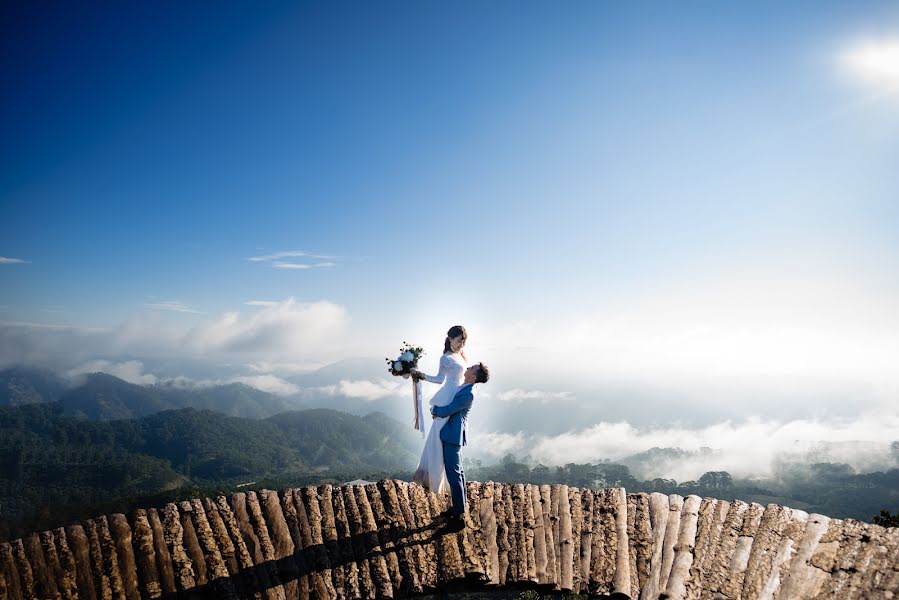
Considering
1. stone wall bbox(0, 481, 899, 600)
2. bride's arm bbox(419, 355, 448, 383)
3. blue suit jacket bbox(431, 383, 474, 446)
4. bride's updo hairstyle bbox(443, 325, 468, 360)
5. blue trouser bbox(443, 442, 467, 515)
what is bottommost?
stone wall bbox(0, 481, 899, 600)

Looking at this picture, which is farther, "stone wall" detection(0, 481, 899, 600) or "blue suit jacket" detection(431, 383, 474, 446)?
"blue suit jacket" detection(431, 383, 474, 446)

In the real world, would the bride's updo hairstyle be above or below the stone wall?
above

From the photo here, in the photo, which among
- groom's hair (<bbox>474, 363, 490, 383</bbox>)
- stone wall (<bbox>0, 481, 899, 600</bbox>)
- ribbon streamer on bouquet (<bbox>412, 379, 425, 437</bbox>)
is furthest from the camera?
ribbon streamer on bouquet (<bbox>412, 379, 425, 437</bbox>)

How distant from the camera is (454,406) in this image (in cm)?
776

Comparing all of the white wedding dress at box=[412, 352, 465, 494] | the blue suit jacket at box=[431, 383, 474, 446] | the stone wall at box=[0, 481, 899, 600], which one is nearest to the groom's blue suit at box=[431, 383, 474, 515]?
the blue suit jacket at box=[431, 383, 474, 446]

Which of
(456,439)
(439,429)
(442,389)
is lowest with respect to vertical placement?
(456,439)

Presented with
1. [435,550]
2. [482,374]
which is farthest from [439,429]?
[435,550]

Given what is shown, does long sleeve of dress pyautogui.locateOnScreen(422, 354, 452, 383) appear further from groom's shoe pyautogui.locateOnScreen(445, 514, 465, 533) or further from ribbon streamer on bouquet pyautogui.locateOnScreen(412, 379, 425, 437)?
groom's shoe pyautogui.locateOnScreen(445, 514, 465, 533)

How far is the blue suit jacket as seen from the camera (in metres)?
7.76

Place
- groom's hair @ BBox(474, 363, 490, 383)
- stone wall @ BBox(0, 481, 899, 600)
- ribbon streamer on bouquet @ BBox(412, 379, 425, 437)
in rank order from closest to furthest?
stone wall @ BBox(0, 481, 899, 600)
groom's hair @ BBox(474, 363, 490, 383)
ribbon streamer on bouquet @ BBox(412, 379, 425, 437)

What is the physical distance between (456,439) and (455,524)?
135cm

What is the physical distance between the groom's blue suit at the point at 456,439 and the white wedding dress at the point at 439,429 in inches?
5.3

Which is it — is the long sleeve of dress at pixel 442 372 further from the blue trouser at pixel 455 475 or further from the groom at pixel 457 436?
the blue trouser at pixel 455 475

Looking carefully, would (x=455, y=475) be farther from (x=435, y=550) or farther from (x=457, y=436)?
(x=435, y=550)
